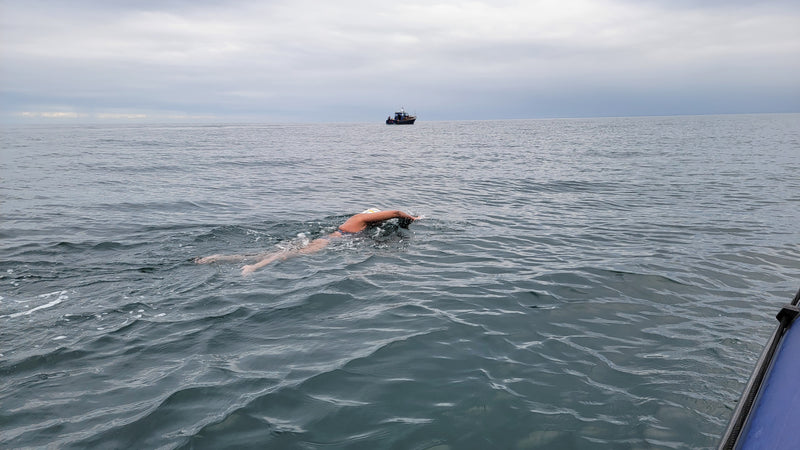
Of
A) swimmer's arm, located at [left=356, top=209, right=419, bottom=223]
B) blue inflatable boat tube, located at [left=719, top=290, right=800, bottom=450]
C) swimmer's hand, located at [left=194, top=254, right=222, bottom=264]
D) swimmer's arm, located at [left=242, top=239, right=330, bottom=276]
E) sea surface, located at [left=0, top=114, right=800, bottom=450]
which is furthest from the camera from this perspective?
swimmer's arm, located at [left=356, top=209, right=419, bottom=223]

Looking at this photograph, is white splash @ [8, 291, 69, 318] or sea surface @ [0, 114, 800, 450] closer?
sea surface @ [0, 114, 800, 450]

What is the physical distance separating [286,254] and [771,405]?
8.51 metres

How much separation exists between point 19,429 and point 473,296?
5963mm

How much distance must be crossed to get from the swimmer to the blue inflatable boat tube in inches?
305

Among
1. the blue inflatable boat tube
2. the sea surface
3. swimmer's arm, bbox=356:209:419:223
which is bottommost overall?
the sea surface

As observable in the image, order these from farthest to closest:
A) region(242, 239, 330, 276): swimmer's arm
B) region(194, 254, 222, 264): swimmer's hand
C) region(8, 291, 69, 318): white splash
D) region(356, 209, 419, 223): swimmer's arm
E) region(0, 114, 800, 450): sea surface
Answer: region(356, 209, 419, 223): swimmer's arm < region(194, 254, 222, 264): swimmer's hand < region(242, 239, 330, 276): swimmer's arm < region(8, 291, 69, 318): white splash < region(0, 114, 800, 450): sea surface

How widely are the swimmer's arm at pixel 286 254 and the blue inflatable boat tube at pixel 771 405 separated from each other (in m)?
7.76

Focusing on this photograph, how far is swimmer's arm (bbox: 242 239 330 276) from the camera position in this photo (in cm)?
895

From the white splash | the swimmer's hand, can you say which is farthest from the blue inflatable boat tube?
the swimmer's hand

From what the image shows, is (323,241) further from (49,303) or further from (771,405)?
(771,405)

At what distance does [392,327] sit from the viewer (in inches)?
257

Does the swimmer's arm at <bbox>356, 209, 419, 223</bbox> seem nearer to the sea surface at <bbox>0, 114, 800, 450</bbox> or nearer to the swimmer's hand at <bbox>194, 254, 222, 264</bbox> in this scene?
the sea surface at <bbox>0, 114, 800, 450</bbox>

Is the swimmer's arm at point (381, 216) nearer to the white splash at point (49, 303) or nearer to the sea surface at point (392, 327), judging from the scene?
the sea surface at point (392, 327)

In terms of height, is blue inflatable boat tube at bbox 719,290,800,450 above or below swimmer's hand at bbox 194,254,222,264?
above
